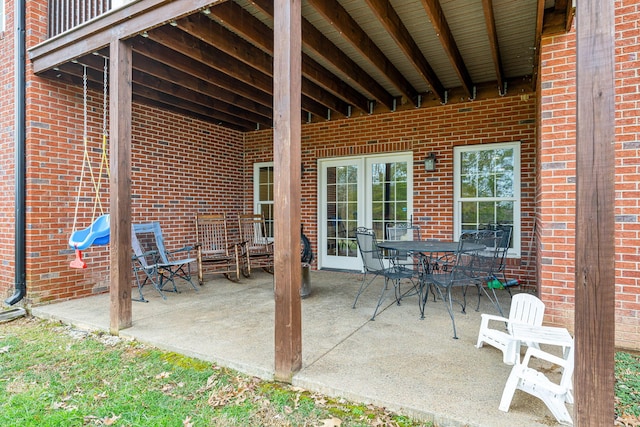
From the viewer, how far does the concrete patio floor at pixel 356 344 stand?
1916 millimetres

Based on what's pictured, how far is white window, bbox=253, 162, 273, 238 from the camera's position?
6.79 metres

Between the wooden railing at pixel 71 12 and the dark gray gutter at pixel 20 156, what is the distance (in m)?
0.29

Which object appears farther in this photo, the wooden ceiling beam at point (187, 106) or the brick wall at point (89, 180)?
the wooden ceiling beam at point (187, 106)

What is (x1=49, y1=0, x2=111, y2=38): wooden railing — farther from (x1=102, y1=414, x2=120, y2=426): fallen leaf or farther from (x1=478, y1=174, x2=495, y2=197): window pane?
(x1=478, y1=174, x2=495, y2=197): window pane

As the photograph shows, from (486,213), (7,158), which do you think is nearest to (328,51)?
(486,213)

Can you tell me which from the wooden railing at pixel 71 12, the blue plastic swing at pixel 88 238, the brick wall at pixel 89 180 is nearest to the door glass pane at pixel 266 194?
the brick wall at pixel 89 180

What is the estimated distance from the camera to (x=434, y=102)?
5.17m

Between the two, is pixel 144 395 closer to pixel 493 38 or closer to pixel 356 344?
pixel 356 344

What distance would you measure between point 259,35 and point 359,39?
0.99m

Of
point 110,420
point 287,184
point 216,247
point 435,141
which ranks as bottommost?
point 110,420

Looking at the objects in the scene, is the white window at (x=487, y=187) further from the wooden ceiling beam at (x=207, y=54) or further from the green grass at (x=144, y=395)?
the green grass at (x=144, y=395)

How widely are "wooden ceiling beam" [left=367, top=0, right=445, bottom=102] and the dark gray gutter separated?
382 cm

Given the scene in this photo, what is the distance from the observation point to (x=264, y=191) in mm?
6848

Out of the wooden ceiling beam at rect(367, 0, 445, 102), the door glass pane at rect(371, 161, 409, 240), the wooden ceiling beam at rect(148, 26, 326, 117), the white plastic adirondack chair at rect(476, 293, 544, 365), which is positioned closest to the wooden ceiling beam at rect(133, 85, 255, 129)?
the wooden ceiling beam at rect(148, 26, 326, 117)
